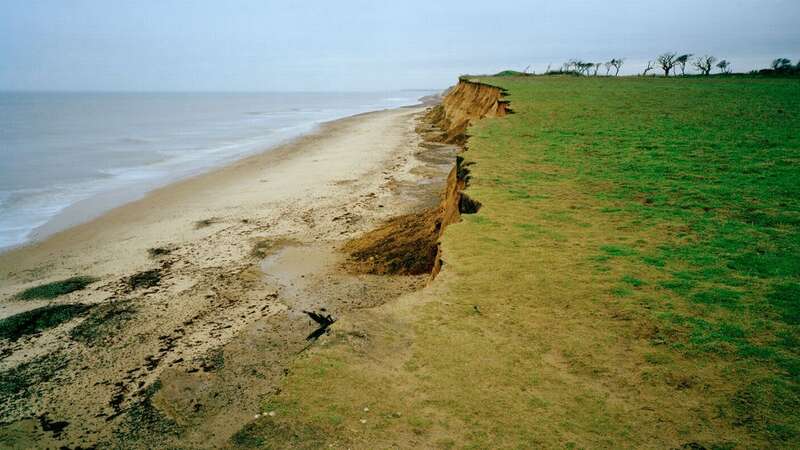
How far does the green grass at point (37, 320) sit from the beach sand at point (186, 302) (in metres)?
0.30

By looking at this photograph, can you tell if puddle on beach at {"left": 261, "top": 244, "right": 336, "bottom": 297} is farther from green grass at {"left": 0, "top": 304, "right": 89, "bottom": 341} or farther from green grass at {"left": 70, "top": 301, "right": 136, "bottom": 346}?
green grass at {"left": 0, "top": 304, "right": 89, "bottom": 341}

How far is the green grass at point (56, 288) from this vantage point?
9.94 meters

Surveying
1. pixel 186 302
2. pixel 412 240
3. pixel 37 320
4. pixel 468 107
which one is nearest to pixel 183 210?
pixel 37 320

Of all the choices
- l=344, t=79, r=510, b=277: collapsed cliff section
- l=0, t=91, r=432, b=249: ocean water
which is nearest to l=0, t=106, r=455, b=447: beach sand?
l=344, t=79, r=510, b=277: collapsed cliff section

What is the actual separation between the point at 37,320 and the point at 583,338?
32.5 feet

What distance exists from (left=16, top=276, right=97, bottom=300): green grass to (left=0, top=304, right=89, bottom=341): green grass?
2.44ft

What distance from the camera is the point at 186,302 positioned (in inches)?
369

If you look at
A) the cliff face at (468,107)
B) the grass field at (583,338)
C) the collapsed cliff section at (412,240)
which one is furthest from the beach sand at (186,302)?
the cliff face at (468,107)

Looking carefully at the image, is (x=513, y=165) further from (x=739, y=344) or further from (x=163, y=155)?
(x=163, y=155)

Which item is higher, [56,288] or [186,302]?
[186,302]

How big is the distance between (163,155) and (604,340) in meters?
32.0

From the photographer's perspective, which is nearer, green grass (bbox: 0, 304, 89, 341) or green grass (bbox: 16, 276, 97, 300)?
green grass (bbox: 0, 304, 89, 341)

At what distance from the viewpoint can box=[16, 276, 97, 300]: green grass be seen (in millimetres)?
9938

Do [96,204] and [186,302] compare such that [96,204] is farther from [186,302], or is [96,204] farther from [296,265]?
[296,265]
